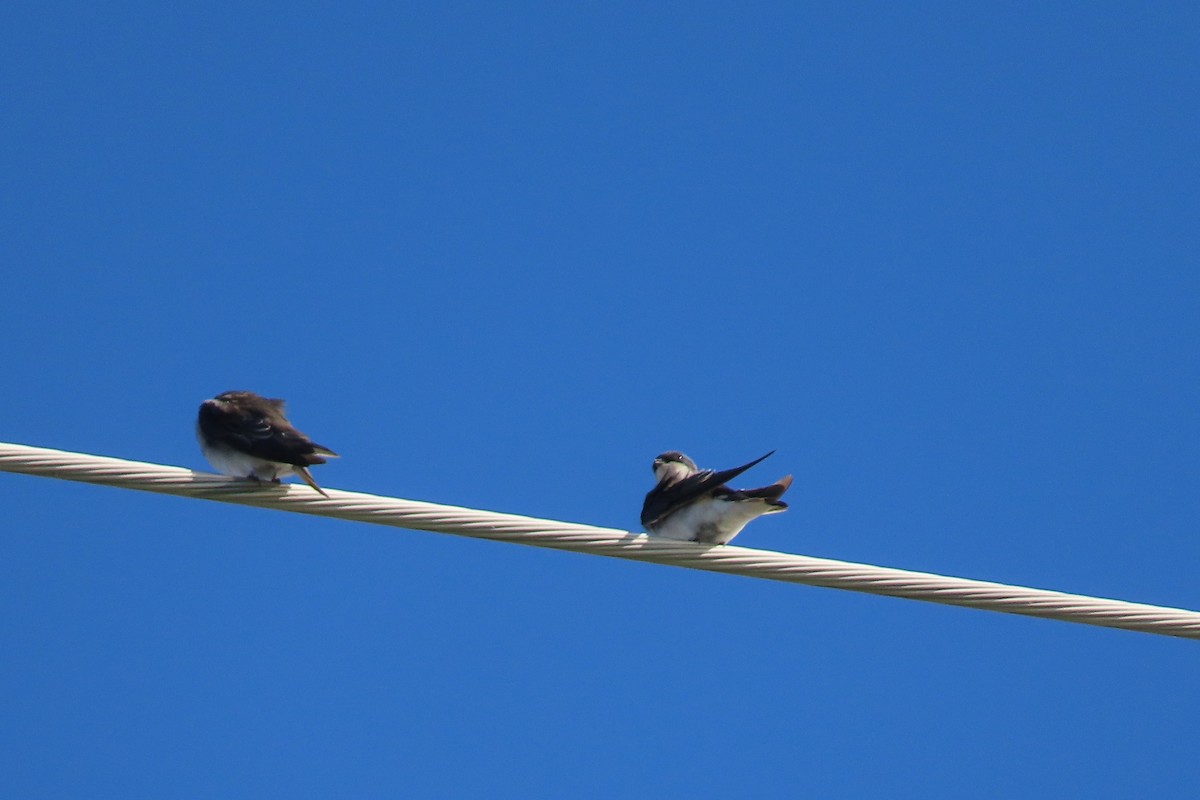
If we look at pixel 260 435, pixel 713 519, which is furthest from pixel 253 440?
pixel 713 519

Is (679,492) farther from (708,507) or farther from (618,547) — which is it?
(618,547)

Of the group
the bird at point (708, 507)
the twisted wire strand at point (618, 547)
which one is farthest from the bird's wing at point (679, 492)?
the twisted wire strand at point (618, 547)

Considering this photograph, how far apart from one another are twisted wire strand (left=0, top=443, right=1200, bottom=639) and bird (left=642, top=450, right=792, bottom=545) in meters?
1.34

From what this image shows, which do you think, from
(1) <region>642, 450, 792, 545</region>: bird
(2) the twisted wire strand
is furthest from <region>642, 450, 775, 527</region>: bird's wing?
(2) the twisted wire strand

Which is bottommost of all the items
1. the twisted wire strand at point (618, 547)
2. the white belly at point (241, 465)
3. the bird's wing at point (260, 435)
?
the twisted wire strand at point (618, 547)

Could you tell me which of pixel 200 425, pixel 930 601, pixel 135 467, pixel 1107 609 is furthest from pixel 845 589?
pixel 200 425

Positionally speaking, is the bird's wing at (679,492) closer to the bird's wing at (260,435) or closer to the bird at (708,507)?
the bird at (708,507)

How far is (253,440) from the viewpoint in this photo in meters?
6.96

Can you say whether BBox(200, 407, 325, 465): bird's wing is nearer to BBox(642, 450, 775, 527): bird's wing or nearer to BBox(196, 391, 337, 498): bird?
BBox(196, 391, 337, 498): bird

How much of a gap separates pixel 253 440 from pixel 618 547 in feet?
6.45

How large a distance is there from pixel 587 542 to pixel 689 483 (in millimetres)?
1837

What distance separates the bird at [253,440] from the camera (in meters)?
6.82

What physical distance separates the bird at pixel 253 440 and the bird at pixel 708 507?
172 centimetres

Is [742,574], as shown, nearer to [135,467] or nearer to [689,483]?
[689,483]
